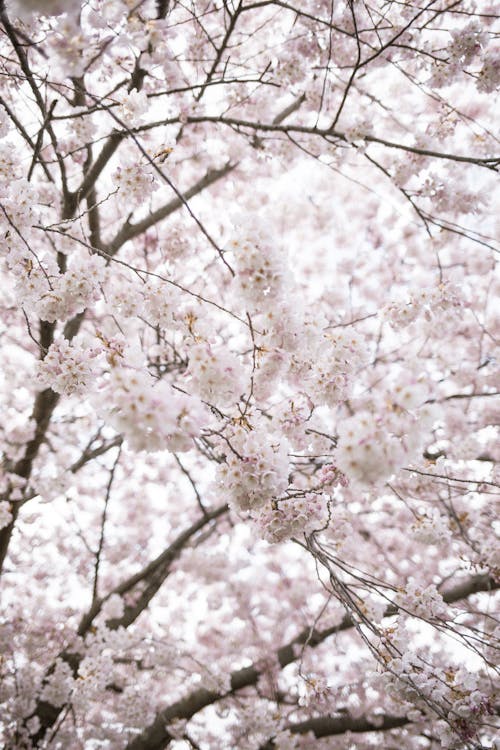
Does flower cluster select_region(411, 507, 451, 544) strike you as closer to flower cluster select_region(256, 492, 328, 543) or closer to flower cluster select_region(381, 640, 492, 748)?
flower cluster select_region(381, 640, 492, 748)

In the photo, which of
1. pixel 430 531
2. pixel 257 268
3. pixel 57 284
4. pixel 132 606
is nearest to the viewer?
pixel 257 268

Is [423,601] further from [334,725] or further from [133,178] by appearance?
[334,725]

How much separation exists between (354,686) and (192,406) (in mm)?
6594

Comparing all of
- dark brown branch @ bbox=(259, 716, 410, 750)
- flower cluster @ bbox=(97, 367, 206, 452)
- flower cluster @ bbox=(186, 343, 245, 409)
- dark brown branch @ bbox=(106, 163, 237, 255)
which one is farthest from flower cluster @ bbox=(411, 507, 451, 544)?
dark brown branch @ bbox=(106, 163, 237, 255)

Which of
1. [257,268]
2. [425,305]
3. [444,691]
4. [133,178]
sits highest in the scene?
[425,305]

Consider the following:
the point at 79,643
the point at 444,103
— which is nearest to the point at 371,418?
the point at 444,103

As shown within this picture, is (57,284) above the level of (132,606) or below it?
above

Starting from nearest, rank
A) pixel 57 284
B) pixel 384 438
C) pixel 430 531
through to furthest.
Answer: pixel 384 438 < pixel 57 284 < pixel 430 531

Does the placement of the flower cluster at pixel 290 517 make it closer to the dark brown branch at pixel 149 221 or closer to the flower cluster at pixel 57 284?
the flower cluster at pixel 57 284

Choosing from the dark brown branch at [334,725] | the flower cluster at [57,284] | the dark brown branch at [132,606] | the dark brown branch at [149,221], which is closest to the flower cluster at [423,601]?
the flower cluster at [57,284]

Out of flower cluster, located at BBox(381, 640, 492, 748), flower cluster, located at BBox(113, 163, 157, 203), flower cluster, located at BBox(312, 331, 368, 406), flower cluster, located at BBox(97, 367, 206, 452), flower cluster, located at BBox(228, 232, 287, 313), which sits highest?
flower cluster, located at BBox(113, 163, 157, 203)

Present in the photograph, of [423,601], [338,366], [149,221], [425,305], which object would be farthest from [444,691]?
[149,221]

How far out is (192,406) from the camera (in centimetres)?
160

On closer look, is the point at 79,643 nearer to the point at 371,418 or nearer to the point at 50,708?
the point at 50,708
